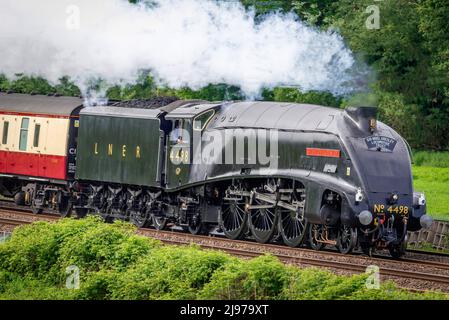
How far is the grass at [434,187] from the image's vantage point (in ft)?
115

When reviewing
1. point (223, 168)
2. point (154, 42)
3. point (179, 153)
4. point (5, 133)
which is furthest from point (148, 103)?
point (5, 133)

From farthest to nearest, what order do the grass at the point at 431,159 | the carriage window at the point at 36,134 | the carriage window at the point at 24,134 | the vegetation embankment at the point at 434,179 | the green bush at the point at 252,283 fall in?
the grass at the point at 431,159 → the vegetation embankment at the point at 434,179 → the carriage window at the point at 24,134 → the carriage window at the point at 36,134 → the green bush at the point at 252,283

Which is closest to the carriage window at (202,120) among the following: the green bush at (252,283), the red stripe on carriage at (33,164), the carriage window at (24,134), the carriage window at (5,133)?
the red stripe on carriage at (33,164)

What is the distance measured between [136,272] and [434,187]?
73.1ft

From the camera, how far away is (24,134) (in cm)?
3234

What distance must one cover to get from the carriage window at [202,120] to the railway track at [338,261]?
2.95 meters

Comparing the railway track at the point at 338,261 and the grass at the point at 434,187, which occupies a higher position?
the grass at the point at 434,187

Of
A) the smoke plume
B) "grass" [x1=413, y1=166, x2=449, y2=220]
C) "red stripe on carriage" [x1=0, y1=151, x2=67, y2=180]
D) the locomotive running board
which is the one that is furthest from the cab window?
"grass" [x1=413, y1=166, x2=449, y2=220]

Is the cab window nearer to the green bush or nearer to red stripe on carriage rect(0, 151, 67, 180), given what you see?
red stripe on carriage rect(0, 151, 67, 180)

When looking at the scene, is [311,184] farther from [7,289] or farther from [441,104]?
[441,104]

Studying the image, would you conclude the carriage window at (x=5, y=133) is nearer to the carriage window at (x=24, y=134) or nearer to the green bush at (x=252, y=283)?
the carriage window at (x=24, y=134)

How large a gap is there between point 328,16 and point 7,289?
22865 mm

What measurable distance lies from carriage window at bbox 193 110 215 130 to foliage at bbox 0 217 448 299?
17.5ft
